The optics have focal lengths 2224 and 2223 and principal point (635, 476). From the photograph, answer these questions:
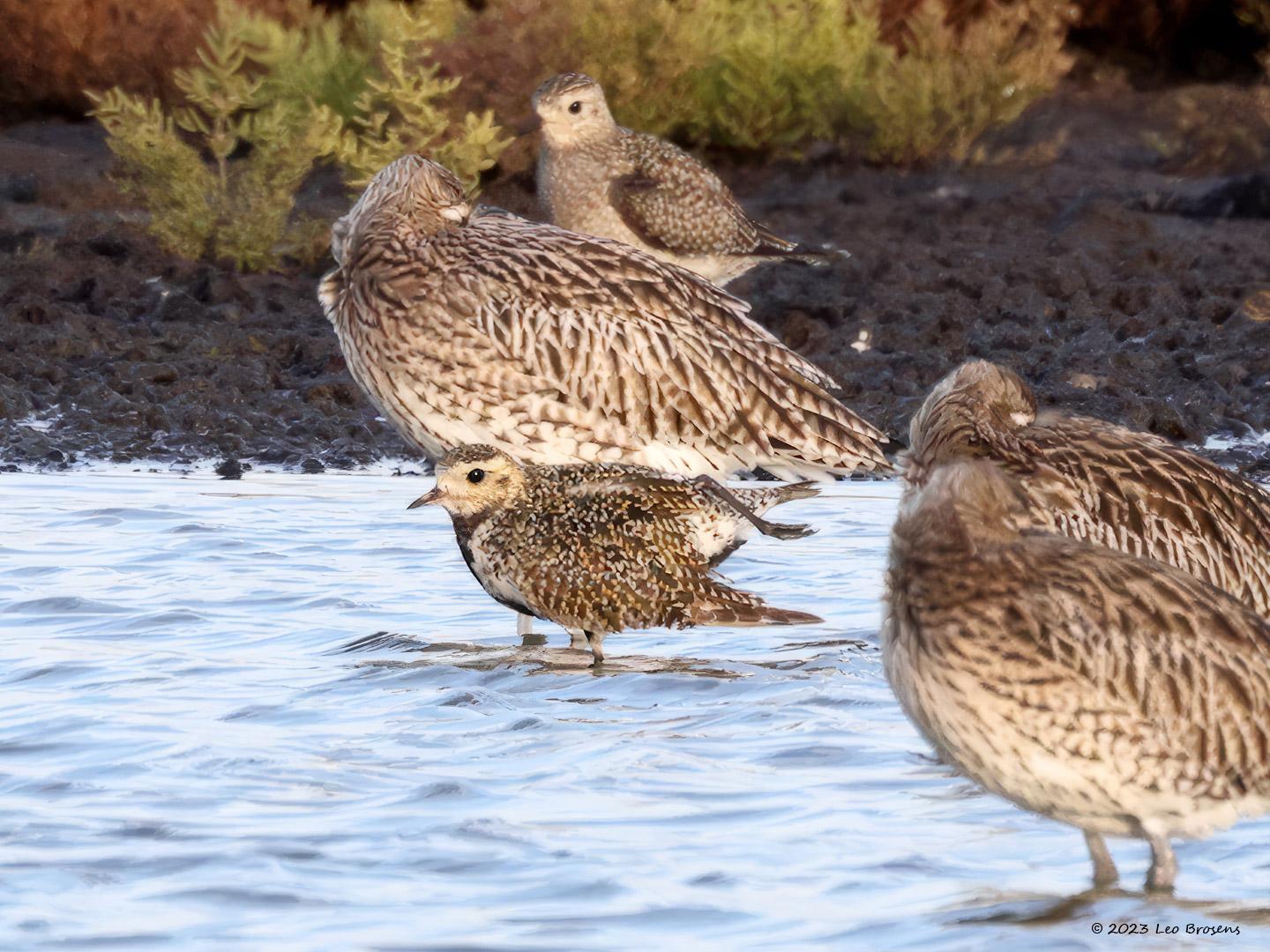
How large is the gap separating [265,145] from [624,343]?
804 cm

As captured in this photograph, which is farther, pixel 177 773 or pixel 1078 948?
pixel 177 773

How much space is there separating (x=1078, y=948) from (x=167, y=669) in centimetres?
366

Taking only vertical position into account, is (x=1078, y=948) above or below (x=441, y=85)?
below

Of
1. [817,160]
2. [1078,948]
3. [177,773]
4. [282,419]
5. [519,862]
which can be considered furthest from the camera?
[817,160]

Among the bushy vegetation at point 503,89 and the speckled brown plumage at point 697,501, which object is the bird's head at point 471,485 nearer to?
the speckled brown plumage at point 697,501

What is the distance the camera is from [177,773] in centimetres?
632

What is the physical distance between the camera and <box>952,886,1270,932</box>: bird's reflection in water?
5.30 meters

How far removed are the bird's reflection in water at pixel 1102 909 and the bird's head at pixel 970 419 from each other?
5.01ft

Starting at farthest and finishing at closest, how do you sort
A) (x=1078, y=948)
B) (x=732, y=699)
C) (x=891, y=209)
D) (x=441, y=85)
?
1. (x=891, y=209)
2. (x=441, y=85)
3. (x=732, y=699)
4. (x=1078, y=948)

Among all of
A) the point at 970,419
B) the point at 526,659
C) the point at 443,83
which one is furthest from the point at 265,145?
the point at 970,419

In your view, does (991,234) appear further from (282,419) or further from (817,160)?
(282,419)

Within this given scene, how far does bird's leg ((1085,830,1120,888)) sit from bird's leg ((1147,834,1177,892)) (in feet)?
0.32

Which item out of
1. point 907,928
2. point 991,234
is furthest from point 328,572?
point 991,234

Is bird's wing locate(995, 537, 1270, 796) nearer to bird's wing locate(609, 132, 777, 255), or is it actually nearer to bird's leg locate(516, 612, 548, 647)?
bird's leg locate(516, 612, 548, 647)
